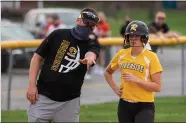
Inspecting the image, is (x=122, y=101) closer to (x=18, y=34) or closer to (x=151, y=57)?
(x=151, y=57)

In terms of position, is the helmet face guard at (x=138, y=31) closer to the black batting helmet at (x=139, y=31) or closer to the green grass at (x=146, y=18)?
the black batting helmet at (x=139, y=31)

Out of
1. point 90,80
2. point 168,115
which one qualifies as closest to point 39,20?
point 90,80

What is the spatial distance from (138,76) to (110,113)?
4071 mm

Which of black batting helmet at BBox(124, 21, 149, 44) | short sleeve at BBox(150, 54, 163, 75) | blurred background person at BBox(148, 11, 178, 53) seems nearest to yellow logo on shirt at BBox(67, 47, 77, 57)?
black batting helmet at BBox(124, 21, 149, 44)

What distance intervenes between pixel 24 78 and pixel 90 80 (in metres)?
1.85

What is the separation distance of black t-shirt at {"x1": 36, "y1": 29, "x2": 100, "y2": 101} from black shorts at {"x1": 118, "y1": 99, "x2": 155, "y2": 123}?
63 centimetres

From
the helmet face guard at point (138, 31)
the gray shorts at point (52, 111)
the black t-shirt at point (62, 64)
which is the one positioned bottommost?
the gray shorts at point (52, 111)

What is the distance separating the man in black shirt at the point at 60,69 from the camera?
Result: 6.90 meters

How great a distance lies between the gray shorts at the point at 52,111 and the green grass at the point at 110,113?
2.95 m

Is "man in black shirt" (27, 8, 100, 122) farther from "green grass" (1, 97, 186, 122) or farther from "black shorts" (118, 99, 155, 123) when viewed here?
"green grass" (1, 97, 186, 122)

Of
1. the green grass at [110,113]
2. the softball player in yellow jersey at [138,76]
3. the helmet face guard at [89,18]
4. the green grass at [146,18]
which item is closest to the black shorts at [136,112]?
the softball player in yellow jersey at [138,76]

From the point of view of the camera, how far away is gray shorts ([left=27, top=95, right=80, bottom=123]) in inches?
275

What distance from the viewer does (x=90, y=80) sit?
1455 cm

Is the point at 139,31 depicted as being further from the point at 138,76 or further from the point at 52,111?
the point at 52,111
